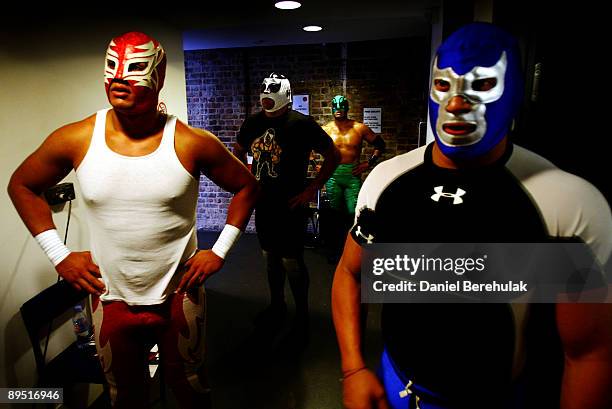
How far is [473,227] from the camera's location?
0.88 meters

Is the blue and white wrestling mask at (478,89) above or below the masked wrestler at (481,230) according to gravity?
above

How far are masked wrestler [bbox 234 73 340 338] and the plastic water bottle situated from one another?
1.11m

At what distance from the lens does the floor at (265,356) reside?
218 cm

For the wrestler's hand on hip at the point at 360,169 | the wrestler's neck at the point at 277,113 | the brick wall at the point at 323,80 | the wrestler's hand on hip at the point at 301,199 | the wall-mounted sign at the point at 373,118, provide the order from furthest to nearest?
the wall-mounted sign at the point at 373,118 → the brick wall at the point at 323,80 → the wrestler's hand on hip at the point at 360,169 → the wrestler's neck at the point at 277,113 → the wrestler's hand on hip at the point at 301,199

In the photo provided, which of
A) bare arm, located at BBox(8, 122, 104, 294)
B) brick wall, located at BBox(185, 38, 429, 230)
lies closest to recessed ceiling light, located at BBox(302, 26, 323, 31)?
brick wall, located at BBox(185, 38, 429, 230)

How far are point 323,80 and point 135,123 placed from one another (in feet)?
13.1

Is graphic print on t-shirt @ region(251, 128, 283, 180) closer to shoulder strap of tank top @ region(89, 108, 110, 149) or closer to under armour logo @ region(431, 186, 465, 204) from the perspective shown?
shoulder strap of tank top @ region(89, 108, 110, 149)

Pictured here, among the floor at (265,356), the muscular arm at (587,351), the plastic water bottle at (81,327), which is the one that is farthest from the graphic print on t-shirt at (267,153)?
the muscular arm at (587,351)

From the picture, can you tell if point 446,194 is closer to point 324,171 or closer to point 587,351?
point 587,351

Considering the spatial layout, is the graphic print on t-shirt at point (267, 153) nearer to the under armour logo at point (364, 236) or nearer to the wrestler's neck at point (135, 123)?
the wrestler's neck at point (135, 123)

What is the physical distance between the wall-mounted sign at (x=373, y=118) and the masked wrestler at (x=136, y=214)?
3.74 m

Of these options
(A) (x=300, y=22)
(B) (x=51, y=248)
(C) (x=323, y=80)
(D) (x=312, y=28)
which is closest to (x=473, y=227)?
(B) (x=51, y=248)

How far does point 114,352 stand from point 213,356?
3.98ft

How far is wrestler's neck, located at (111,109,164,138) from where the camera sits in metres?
1.37
